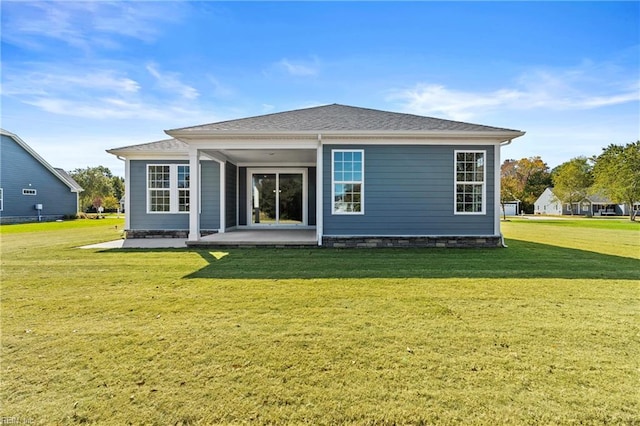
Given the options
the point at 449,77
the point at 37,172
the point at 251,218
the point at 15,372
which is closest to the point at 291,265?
the point at 15,372

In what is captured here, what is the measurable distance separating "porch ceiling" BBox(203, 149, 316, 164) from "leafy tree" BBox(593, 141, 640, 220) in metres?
30.3

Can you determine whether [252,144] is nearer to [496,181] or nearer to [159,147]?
[159,147]

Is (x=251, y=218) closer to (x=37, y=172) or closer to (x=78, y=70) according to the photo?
(x=78, y=70)

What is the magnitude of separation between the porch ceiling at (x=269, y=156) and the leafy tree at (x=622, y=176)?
3028cm

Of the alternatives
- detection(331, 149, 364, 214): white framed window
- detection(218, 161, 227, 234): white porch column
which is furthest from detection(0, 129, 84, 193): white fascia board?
detection(331, 149, 364, 214): white framed window

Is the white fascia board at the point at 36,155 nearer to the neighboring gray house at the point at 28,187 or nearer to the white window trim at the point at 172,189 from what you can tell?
the neighboring gray house at the point at 28,187

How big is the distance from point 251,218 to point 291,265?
622cm

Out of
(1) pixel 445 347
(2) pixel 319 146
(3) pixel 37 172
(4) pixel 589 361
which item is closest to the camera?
(4) pixel 589 361

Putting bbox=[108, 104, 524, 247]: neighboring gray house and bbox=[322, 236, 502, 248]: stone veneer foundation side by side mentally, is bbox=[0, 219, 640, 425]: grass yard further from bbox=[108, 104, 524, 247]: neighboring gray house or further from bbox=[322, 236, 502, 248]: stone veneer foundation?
bbox=[108, 104, 524, 247]: neighboring gray house

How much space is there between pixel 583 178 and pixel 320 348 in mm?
45499

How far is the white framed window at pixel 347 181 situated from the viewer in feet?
27.9

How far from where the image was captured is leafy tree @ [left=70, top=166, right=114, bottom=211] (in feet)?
126

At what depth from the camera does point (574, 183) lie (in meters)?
36.6

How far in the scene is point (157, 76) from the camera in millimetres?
12484
